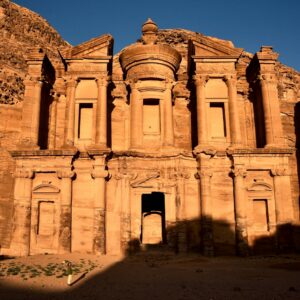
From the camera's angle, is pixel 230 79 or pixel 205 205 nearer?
pixel 205 205

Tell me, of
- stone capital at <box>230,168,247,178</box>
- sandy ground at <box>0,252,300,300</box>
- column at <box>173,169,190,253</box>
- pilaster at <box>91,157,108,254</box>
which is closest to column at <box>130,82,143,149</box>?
pilaster at <box>91,157,108,254</box>

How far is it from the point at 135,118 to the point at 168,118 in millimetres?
1851

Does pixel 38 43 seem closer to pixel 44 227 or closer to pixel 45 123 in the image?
pixel 45 123

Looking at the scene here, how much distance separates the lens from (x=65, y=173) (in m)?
18.7

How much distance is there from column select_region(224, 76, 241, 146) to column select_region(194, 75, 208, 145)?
139cm

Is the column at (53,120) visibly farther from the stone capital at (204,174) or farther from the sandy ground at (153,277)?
A: the stone capital at (204,174)

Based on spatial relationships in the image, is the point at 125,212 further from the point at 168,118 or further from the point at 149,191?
the point at 168,118

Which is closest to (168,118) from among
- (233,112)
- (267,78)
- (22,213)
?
(233,112)

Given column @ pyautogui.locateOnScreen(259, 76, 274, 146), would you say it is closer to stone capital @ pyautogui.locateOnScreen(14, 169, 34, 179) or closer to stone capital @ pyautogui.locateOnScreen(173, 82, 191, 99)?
stone capital @ pyautogui.locateOnScreen(173, 82, 191, 99)

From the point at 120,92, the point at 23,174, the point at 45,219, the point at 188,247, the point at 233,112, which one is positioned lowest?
the point at 188,247

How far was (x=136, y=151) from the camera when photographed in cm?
1944

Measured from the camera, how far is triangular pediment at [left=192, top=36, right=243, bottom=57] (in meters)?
21.1

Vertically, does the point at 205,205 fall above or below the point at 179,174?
below

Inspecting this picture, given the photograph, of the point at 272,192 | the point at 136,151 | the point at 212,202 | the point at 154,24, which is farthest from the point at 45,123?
the point at 272,192
